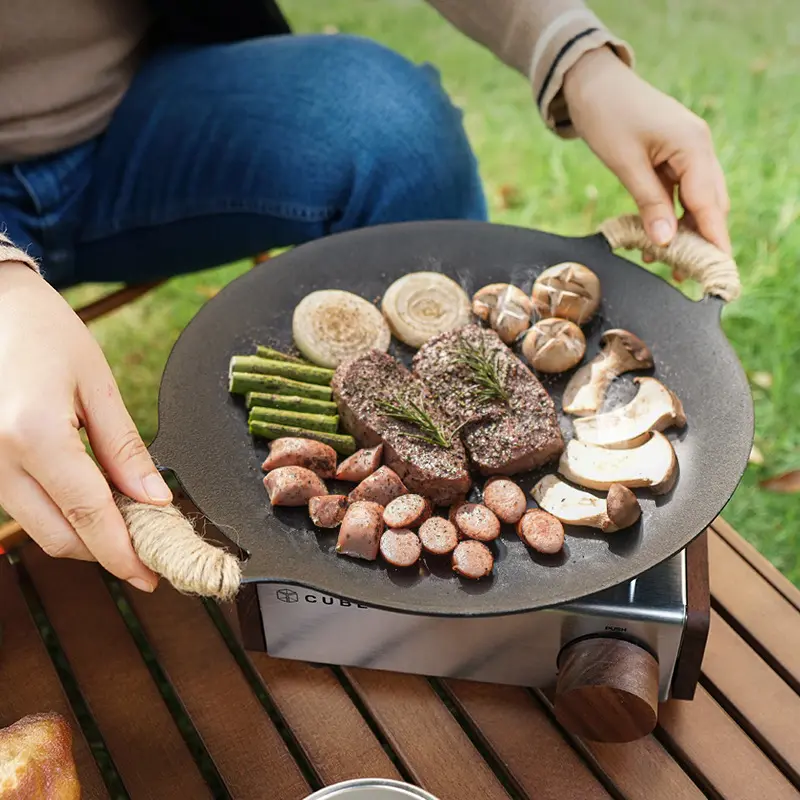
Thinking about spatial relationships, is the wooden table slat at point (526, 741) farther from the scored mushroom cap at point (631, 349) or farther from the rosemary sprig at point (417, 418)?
the scored mushroom cap at point (631, 349)

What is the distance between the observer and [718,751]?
1.83m

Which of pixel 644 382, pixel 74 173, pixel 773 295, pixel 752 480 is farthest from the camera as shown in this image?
pixel 773 295

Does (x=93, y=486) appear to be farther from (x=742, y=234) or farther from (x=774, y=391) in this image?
(x=742, y=234)

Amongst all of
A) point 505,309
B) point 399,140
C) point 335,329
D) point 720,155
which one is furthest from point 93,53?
point 720,155

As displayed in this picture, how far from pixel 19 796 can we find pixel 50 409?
64 cm

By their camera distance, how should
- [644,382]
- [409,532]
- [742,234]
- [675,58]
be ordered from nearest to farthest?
1. [409,532]
2. [644,382]
3. [742,234]
4. [675,58]

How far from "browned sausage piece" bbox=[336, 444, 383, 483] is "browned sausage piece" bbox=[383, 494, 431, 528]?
0.34 ft

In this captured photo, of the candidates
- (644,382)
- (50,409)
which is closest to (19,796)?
(50,409)

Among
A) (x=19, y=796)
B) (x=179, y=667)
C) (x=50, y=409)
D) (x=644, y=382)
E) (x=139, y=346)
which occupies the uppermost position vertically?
(x=644, y=382)

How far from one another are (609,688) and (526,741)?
0.31 m

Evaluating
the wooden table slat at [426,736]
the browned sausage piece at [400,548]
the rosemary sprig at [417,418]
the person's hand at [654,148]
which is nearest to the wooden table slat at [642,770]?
the wooden table slat at [426,736]

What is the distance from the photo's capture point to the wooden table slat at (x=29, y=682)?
1.79 metres

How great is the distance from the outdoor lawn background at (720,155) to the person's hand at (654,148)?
131 cm

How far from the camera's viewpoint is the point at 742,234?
13.4ft
